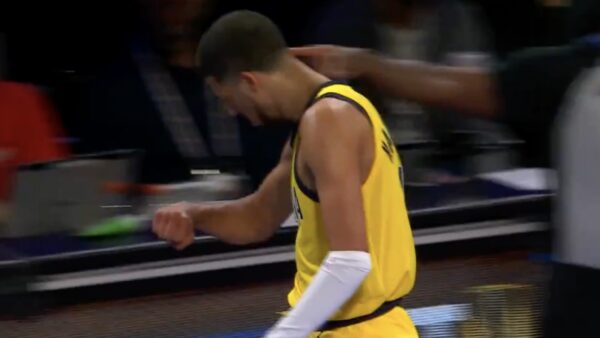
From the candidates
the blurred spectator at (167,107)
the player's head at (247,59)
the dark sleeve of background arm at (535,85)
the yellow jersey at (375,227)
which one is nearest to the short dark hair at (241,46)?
the player's head at (247,59)

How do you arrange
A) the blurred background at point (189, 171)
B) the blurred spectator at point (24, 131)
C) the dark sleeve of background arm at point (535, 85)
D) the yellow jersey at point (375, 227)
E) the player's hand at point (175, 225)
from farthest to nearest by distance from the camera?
the blurred spectator at point (24, 131)
the blurred background at point (189, 171)
the player's hand at point (175, 225)
the yellow jersey at point (375, 227)
the dark sleeve of background arm at point (535, 85)

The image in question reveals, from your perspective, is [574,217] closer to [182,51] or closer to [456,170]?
[456,170]

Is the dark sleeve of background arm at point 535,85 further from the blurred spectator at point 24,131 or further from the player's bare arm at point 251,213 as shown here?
the blurred spectator at point 24,131

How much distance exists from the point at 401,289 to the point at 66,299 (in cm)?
130

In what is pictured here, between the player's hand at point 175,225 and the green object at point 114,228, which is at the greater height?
the player's hand at point 175,225

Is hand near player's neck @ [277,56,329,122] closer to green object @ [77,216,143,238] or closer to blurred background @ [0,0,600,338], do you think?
blurred background @ [0,0,600,338]

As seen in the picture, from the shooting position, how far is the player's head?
1.97 meters

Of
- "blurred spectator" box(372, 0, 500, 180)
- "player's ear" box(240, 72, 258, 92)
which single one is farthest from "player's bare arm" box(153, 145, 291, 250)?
"blurred spectator" box(372, 0, 500, 180)

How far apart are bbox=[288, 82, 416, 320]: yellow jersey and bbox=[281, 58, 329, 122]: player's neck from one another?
0.03 m

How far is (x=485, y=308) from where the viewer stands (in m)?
3.00

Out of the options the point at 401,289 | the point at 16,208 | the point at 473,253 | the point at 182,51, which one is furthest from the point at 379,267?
the point at 182,51

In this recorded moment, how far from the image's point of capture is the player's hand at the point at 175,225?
2.22m

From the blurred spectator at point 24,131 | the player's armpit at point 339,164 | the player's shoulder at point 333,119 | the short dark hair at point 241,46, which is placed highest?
the short dark hair at point 241,46

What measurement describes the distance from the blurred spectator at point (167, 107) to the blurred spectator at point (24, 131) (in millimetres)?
151
